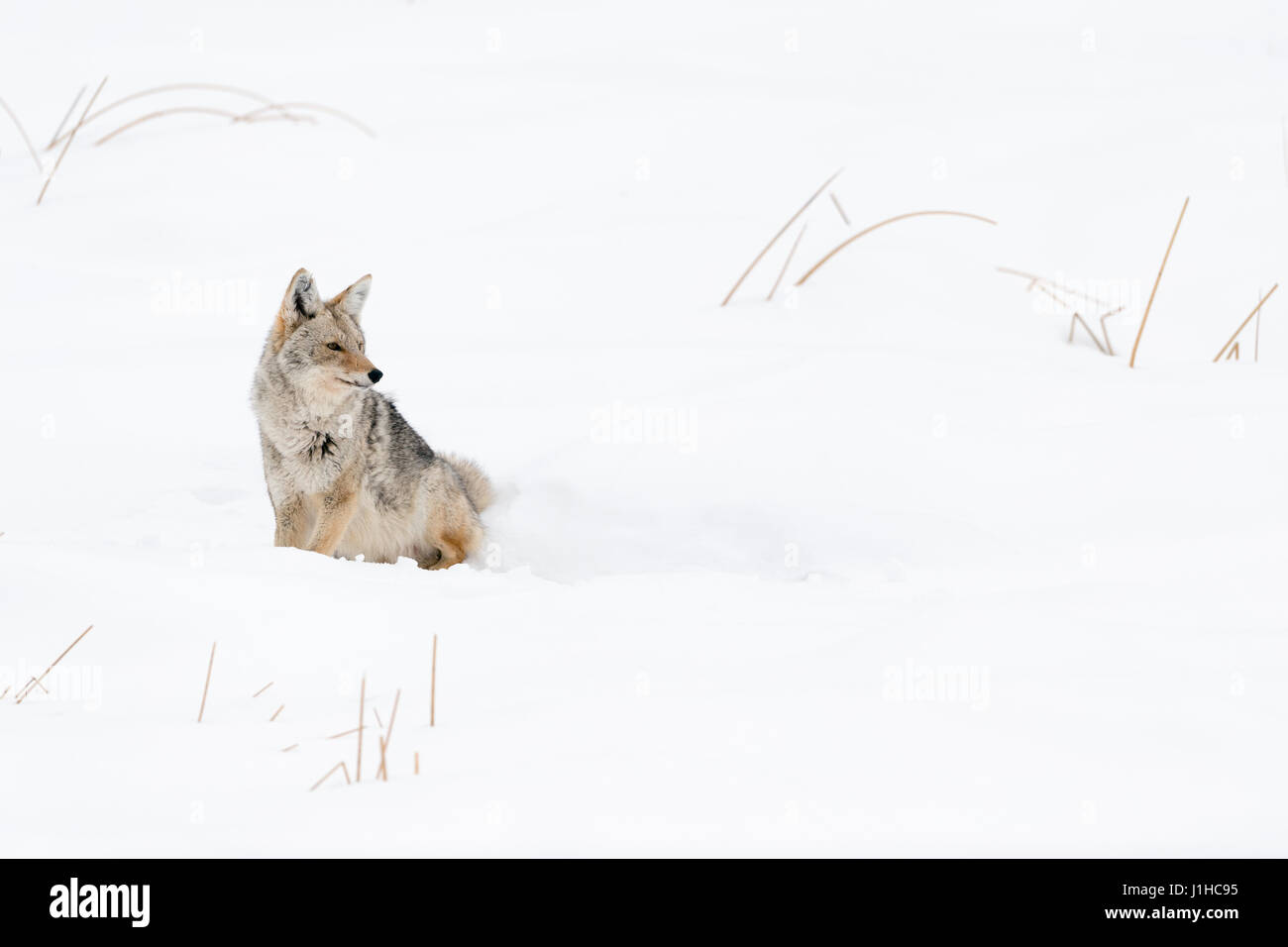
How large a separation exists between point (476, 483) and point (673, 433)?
0.89m

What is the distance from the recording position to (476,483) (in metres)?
5.47

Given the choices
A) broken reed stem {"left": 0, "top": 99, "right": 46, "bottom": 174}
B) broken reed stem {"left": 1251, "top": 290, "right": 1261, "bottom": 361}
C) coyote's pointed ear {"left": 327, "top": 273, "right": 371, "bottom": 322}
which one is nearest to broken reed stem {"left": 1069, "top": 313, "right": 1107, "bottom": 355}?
broken reed stem {"left": 1251, "top": 290, "right": 1261, "bottom": 361}

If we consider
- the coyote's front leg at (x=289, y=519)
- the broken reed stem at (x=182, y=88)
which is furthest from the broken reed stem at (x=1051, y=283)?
the broken reed stem at (x=182, y=88)

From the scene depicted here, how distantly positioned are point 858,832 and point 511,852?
2.14ft

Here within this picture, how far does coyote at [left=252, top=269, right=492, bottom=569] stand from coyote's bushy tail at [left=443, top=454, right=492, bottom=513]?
0.07 metres

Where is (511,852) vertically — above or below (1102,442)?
below

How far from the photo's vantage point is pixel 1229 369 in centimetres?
570

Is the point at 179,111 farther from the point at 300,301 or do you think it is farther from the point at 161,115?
the point at 300,301

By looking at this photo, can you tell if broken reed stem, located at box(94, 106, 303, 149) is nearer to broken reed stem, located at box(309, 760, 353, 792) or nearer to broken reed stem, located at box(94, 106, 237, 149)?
broken reed stem, located at box(94, 106, 237, 149)

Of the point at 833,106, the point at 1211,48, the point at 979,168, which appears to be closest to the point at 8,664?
the point at 979,168

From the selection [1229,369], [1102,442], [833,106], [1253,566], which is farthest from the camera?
[833,106]

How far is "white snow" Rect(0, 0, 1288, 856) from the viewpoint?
2594mm

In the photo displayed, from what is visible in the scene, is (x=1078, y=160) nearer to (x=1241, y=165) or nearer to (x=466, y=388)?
(x=1241, y=165)

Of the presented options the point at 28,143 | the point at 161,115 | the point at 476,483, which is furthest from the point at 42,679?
the point at 161,115
